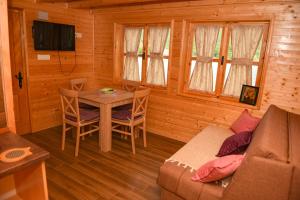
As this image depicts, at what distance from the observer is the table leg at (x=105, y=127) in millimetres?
3160

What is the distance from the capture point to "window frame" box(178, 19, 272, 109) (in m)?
2.86

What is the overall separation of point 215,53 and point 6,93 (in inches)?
110

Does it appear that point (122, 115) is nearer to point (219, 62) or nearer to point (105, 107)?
point (105, 107)

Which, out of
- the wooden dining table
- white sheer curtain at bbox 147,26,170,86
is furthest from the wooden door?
white sheer curtain at bbox 147,26,170,86

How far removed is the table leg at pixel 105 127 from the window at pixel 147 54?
1226 millimetres

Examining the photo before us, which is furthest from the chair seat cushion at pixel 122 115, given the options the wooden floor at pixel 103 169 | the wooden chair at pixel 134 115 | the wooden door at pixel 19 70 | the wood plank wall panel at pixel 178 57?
the wooden door at pixel 19 70

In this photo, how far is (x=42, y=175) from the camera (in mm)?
1489

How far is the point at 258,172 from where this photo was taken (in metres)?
1.41

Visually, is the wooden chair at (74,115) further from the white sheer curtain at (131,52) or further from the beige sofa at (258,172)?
the beige sofa at (258,172)

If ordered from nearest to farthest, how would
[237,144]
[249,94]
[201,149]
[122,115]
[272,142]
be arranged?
[272,142]
[237,144]
[201,149]
[249,94]
[122,115]

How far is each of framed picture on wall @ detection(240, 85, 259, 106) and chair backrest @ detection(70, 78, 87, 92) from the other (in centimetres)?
293

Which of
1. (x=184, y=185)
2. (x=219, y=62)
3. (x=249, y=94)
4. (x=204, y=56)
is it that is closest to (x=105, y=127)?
(x=184, y=185)

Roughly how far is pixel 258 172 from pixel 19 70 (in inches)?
147

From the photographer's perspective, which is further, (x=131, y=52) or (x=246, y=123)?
(x=131, y=52)
